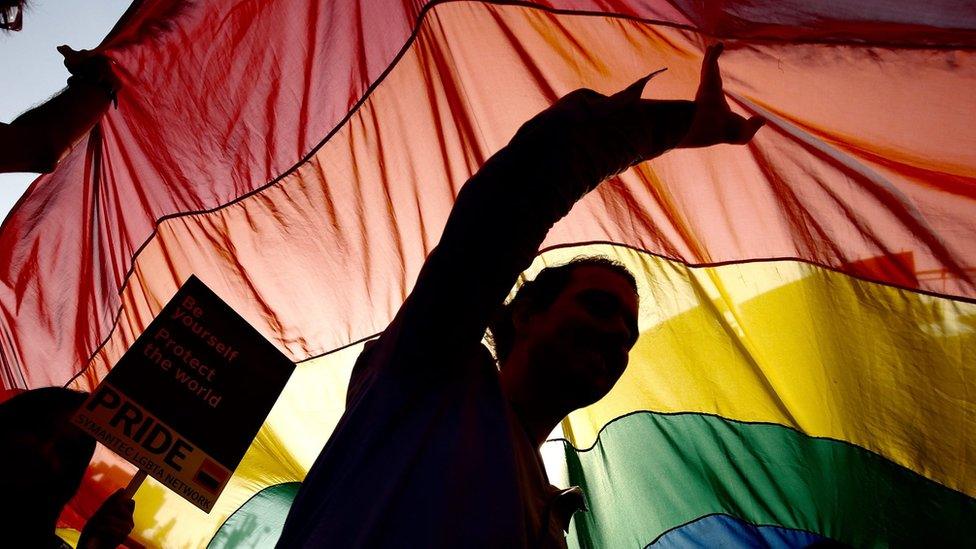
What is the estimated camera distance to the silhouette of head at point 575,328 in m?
1.09

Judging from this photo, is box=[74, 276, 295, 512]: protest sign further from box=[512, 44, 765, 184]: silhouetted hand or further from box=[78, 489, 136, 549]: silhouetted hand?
box=[512, 44, 765, 184]: silhouetted hand

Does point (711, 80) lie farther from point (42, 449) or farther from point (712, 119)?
point (42, 449)

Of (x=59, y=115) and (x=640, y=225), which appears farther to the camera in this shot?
(x=640, y=225)

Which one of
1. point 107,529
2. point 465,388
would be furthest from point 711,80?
point 107,529

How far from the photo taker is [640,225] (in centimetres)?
165

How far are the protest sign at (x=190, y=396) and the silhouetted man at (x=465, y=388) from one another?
90 cm

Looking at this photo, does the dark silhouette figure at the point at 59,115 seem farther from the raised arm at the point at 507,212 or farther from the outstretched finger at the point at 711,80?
the outstretched finger at the point at 711,80

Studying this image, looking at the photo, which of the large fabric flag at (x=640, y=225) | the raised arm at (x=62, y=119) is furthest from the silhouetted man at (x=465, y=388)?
the raised arm at (x=62, y=119)

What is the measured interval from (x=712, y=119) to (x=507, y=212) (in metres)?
0.44

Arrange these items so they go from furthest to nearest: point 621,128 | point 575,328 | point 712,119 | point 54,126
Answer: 1. point 54,126
2. point 575,328
3. point 712,119
4. point 621,128

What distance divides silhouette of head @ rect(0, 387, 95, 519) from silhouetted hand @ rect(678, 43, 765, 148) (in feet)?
4.98

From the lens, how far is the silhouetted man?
2.29 ft

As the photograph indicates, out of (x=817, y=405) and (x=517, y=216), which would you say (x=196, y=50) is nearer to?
(x=517, y=216)

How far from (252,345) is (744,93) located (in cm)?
138
